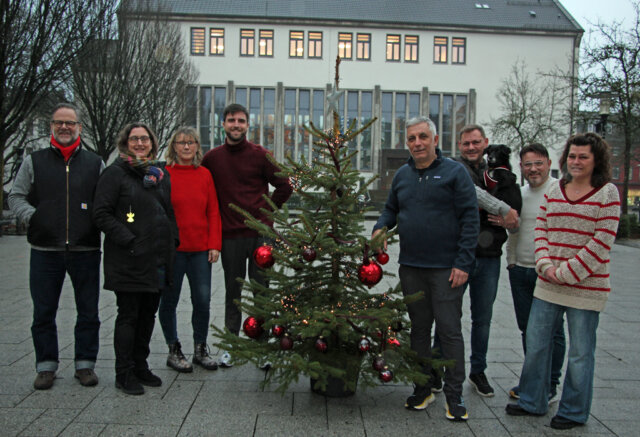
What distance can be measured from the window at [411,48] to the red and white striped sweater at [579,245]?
45774mm

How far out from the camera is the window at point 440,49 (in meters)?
47.2

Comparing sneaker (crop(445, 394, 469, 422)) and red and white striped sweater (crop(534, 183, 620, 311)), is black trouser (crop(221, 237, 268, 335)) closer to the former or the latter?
sneaker (crop(445, 394, 469, 422))

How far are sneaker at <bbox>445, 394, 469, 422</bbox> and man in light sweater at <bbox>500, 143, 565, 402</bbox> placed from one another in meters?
0.67

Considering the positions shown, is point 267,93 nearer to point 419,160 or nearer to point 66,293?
point 66,293

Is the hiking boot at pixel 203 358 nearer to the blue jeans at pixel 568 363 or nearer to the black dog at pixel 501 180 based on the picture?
the blue jeans at pixel 568 363

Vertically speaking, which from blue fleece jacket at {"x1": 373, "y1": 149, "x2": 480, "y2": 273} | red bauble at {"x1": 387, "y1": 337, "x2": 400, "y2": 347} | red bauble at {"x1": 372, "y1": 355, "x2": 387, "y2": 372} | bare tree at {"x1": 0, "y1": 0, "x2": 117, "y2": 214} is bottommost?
red bauble at {"x1": 372, "y1": 355, "x2": 387, "y2": 372}

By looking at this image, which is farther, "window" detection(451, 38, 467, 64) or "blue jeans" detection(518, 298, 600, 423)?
"window" detection(451, 38, 467, 64)

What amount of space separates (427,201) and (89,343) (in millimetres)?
3055

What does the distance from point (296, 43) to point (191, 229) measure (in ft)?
147

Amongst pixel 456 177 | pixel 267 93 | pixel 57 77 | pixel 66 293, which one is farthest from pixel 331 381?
pixel 267 93

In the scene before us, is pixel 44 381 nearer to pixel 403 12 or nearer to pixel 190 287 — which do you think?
pixel 190 287

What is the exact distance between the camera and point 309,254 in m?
3.85

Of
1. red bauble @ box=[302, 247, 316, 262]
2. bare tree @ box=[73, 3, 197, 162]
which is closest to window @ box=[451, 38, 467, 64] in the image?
bare tree @ box=[73, 3, 197, 162]

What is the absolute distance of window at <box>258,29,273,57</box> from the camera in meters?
46.7
